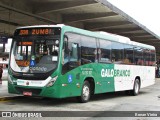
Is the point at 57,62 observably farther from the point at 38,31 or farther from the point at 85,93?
the point at 85,93

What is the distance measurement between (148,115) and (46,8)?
10.4 m

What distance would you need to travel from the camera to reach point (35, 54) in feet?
39.5

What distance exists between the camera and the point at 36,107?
37.3 feet

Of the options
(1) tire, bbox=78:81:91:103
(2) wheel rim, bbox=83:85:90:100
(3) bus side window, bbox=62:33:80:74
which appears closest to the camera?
(3) bus side window, bbox=62:33:80:74

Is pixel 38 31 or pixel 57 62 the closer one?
pixel 57 62

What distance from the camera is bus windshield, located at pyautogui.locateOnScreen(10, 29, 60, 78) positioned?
1175cm

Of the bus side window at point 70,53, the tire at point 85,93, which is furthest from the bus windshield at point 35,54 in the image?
the tire at point 85,93

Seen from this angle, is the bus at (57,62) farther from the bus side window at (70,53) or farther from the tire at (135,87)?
the tire at (135,87)

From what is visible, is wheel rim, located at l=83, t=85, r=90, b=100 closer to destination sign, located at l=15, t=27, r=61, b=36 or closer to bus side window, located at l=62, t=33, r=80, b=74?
bus side window, located at l=62, t=33, r=80, b=74

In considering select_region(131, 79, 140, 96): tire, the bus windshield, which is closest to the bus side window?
the bus windshield

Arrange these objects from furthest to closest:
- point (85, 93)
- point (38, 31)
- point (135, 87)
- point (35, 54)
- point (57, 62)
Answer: point (135, 87) → point (85, 93) → point (38, 31) → point (35, 54) → point (57, 62)

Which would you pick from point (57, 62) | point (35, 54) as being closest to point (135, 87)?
point (57, 62)

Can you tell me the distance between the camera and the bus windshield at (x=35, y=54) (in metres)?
11.8

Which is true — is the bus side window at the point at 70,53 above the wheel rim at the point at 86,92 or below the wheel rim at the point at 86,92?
above
